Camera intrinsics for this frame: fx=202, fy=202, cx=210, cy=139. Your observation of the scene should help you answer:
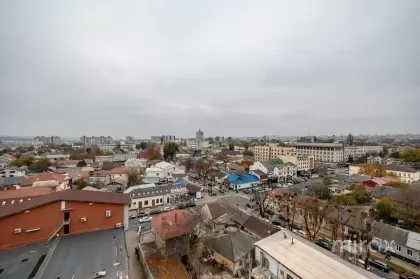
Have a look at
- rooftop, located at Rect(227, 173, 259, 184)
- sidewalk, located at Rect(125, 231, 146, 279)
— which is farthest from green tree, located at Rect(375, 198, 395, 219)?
sidewalk, located at Rect(125, 231, 146, 279)

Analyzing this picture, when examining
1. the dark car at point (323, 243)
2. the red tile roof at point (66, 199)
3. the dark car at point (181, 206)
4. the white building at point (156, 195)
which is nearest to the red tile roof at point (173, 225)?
the red tile roof at point (66, 199)

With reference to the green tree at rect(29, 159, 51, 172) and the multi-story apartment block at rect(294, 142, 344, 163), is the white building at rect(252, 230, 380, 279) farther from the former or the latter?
the multi-story apartment block at rect(294, 142, 344, 163)

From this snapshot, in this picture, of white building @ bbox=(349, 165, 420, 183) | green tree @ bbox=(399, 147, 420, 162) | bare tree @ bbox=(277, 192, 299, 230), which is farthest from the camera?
green tree @ bbox=(399, 147, 420, 162)

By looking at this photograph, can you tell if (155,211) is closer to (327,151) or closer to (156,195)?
(156,195)

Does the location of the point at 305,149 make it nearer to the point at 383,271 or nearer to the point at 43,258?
the point at 383,271

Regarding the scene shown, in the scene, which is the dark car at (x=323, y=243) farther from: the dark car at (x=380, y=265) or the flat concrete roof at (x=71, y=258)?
the flat concrete roof at (x=71, y=258)

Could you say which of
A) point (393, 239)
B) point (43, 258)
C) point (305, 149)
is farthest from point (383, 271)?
point (305, 149)
